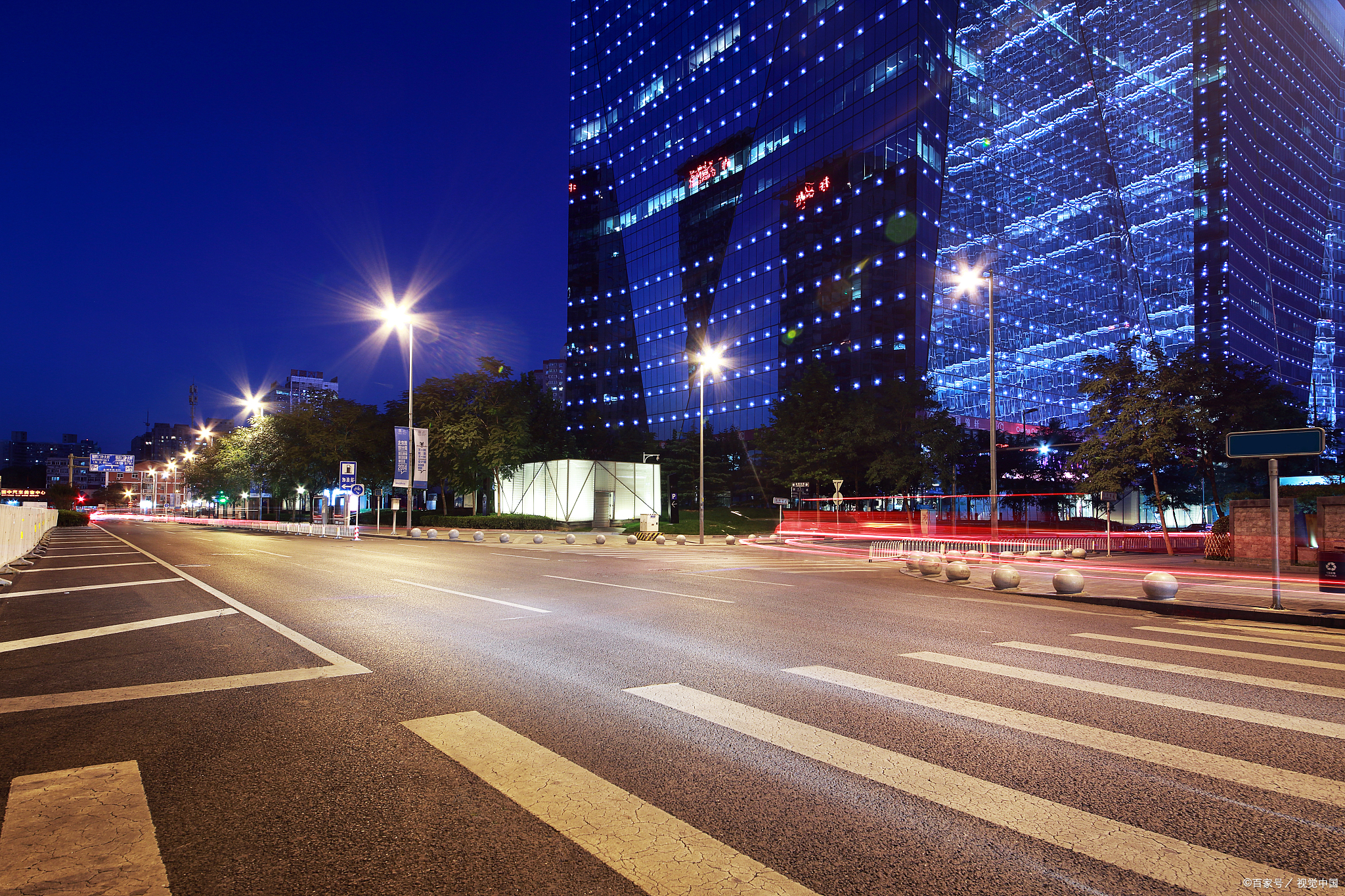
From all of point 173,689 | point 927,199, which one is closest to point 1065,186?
point 927,199

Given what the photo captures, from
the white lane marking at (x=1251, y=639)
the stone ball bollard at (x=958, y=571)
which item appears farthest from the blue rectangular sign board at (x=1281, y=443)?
the stone ball bollard at (x=958, y=571)

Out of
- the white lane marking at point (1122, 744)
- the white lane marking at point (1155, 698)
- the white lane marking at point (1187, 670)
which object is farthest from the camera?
the white lane marking at point (1187, 670)

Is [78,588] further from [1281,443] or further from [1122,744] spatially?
[1281,443]

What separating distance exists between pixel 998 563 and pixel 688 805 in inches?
905

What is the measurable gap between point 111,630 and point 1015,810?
413 inches

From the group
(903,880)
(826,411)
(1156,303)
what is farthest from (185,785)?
(1156,303)

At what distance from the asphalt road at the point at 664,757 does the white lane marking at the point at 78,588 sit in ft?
16.7

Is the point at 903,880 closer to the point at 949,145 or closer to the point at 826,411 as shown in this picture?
the point at 826,411

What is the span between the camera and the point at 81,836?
3.38 meters

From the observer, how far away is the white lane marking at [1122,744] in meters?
4.14

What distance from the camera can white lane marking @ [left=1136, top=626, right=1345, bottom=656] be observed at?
29.0 ft

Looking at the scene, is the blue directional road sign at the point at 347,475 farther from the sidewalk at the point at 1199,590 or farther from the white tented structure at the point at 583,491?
the sidewalk at the point at 1199,590

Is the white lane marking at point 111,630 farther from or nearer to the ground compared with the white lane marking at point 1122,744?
nearer to the ground

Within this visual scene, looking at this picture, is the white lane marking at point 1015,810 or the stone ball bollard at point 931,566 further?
the stone ball bollard at point 931,566
